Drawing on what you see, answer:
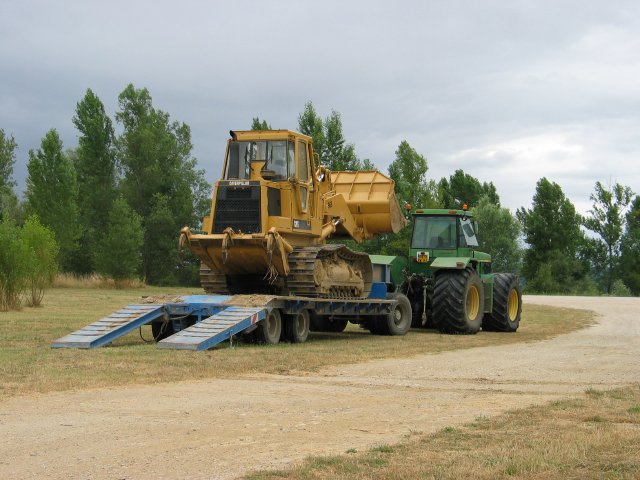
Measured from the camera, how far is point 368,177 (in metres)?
21.5

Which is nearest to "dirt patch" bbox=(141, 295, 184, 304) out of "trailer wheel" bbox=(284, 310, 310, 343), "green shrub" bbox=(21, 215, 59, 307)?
"trailer wheel" bbox=(284, 310, 310, 343)

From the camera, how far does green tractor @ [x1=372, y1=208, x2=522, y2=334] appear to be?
21.3 meters

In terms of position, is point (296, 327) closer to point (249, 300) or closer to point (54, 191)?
point (249, 300)

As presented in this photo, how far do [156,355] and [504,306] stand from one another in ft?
39.0

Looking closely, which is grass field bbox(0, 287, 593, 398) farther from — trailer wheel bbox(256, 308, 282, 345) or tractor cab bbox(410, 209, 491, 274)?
tractor cab bbox(410, 209, 491, 274)

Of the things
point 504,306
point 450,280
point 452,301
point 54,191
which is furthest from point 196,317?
point 54,191

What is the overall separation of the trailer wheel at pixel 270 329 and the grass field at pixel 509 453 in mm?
7905

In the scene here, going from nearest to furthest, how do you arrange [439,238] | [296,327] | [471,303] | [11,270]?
[296,327]
[471,303]
[439,238]
[11,270]

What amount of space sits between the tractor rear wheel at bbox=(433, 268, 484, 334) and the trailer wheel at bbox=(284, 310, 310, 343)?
→ 171 inches

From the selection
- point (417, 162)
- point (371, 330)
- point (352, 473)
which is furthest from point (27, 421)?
point (417, 162)

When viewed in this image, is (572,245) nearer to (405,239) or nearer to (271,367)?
(405,239)

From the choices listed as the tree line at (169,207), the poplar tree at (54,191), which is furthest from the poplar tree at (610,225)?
the poplar tree at (54,191)

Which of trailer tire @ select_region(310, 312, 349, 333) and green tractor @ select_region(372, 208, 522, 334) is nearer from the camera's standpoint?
green tractor @ select_region(372, 208, 522, 334)

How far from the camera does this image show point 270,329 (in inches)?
671
